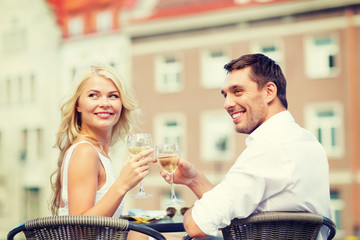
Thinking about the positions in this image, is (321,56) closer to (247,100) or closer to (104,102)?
(104,102)

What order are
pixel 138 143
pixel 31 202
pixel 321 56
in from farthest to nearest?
1. pixel 31 202
2. pixel 321 56
3. pixel 138 143

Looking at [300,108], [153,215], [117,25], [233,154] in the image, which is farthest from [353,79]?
[153,215]

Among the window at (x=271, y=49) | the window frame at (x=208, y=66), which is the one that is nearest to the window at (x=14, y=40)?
the window frame at (x=208, y=66)

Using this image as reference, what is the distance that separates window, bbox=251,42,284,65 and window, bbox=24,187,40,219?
12.3m

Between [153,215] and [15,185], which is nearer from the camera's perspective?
[153,215]

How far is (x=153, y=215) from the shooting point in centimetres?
276

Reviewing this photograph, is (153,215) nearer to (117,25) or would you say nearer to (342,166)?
(342,166)

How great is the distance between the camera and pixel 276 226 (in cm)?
188

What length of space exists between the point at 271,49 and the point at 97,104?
16633 mm

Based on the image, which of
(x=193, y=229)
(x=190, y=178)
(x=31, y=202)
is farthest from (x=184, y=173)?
(x=31, y=202)

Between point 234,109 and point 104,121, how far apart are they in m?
0.69

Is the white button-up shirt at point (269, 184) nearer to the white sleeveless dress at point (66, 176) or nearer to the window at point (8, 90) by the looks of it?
the white sleeveless dress at point (66, 176)

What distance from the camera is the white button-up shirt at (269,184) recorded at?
185 cm

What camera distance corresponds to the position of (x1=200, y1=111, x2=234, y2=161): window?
736 inches
